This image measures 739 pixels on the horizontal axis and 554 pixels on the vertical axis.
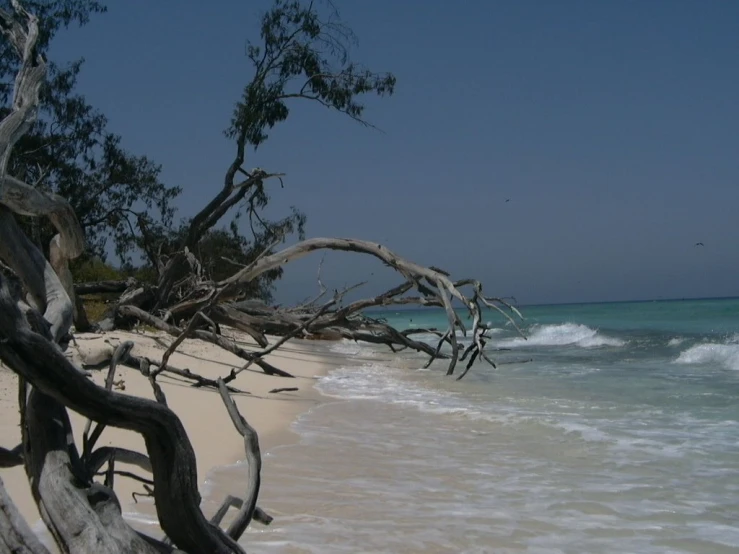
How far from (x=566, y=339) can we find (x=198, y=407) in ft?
71.6

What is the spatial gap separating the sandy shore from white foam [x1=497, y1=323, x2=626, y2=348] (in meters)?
13.6

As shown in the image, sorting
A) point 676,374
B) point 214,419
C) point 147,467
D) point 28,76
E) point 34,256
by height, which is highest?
point 28,76

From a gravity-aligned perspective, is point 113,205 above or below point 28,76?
above

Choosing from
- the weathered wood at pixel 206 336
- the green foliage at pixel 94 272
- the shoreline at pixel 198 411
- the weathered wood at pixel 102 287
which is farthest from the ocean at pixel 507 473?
the green foliage at pixel 94 272

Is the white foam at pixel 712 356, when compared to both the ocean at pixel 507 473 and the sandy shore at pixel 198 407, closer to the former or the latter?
the ocean at pixel 507 473

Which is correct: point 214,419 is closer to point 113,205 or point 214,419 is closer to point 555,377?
point 555,377

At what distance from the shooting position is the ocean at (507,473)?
334 cm

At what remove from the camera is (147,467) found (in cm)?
201

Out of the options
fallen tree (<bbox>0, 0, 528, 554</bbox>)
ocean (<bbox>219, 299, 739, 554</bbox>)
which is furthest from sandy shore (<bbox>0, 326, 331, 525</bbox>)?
fallen tree (<bbox>0, 0, 528, 554</bbox>)

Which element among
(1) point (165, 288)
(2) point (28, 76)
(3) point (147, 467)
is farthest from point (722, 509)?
(1) point (165, 288)

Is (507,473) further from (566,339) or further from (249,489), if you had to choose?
(566,339)

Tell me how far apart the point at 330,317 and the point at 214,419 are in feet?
16.5

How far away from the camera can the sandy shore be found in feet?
12.1

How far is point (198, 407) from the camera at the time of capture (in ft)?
19.6
